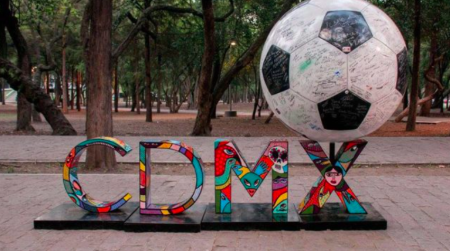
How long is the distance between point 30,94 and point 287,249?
1251 centimetres

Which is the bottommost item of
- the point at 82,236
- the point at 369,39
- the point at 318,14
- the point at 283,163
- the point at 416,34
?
the point at 82,236

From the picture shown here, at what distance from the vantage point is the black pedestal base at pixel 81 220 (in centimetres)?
475

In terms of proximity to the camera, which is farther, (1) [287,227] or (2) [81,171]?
(2) [81,171]

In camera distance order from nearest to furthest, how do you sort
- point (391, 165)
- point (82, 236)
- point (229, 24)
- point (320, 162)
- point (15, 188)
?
point (82, 236) → point (320, 162) → point (15, 188) → point (391, 165) → point (229, 24)

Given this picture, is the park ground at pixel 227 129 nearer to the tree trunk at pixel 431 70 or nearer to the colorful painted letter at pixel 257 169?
the tree trunk at pixel 431 70

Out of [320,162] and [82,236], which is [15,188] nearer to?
[82,236]

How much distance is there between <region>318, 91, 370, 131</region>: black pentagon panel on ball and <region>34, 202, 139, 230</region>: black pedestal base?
99.7 inches

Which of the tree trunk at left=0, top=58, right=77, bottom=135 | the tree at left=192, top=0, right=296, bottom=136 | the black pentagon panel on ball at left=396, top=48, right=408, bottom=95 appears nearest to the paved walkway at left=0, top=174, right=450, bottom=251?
the black pentagon panel on ball at left=396, top=48, right=408, bottom=95

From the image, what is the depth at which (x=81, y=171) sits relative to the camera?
806 cm

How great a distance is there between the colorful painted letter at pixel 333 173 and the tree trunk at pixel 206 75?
8993 mm

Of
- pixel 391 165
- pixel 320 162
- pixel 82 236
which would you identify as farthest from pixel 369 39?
pixel 391 165

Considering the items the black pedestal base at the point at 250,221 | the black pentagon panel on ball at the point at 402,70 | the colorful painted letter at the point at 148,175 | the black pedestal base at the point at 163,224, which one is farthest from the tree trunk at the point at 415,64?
the black pedestal base at the point at 163,224

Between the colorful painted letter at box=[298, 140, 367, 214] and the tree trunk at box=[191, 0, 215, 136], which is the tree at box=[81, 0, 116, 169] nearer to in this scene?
the colorful painted letter at box=[298, 140, 367, 214]

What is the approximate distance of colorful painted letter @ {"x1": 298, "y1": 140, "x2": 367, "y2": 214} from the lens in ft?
15.8
